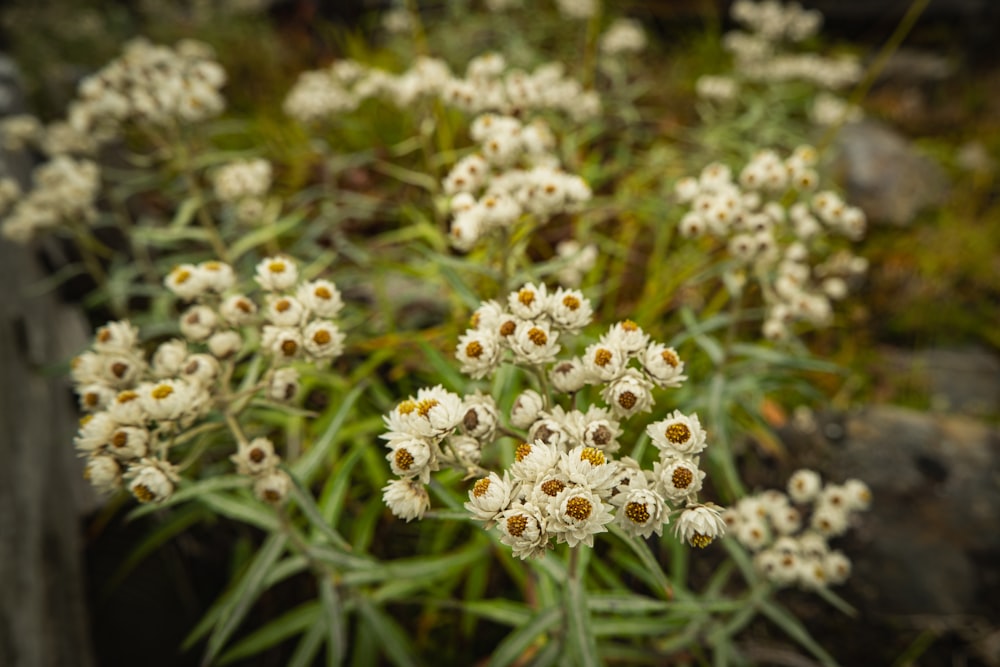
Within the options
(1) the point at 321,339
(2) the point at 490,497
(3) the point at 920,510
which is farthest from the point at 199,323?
(3) the point at 920,510

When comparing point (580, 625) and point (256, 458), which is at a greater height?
point (256, 458)

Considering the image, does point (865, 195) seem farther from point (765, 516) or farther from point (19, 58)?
point (19, 58)

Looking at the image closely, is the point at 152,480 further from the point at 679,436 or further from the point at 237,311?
the point at 679,436

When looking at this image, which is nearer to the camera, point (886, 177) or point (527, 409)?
point (527, 409)

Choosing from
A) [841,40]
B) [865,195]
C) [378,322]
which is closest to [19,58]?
[378,322]

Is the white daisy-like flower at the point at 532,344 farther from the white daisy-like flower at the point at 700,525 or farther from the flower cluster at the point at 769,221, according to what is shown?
the flower cluster at the point at 769,221

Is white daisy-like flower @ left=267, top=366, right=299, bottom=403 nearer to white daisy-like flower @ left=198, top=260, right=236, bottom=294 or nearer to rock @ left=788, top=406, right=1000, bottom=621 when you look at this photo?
white daisy-like flower @ left=198, top=260, right=236, bottom=294

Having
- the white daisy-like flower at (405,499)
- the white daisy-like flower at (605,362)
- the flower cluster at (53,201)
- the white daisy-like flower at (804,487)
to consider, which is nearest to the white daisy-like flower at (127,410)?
the white daisy-like flower at (405,499)
